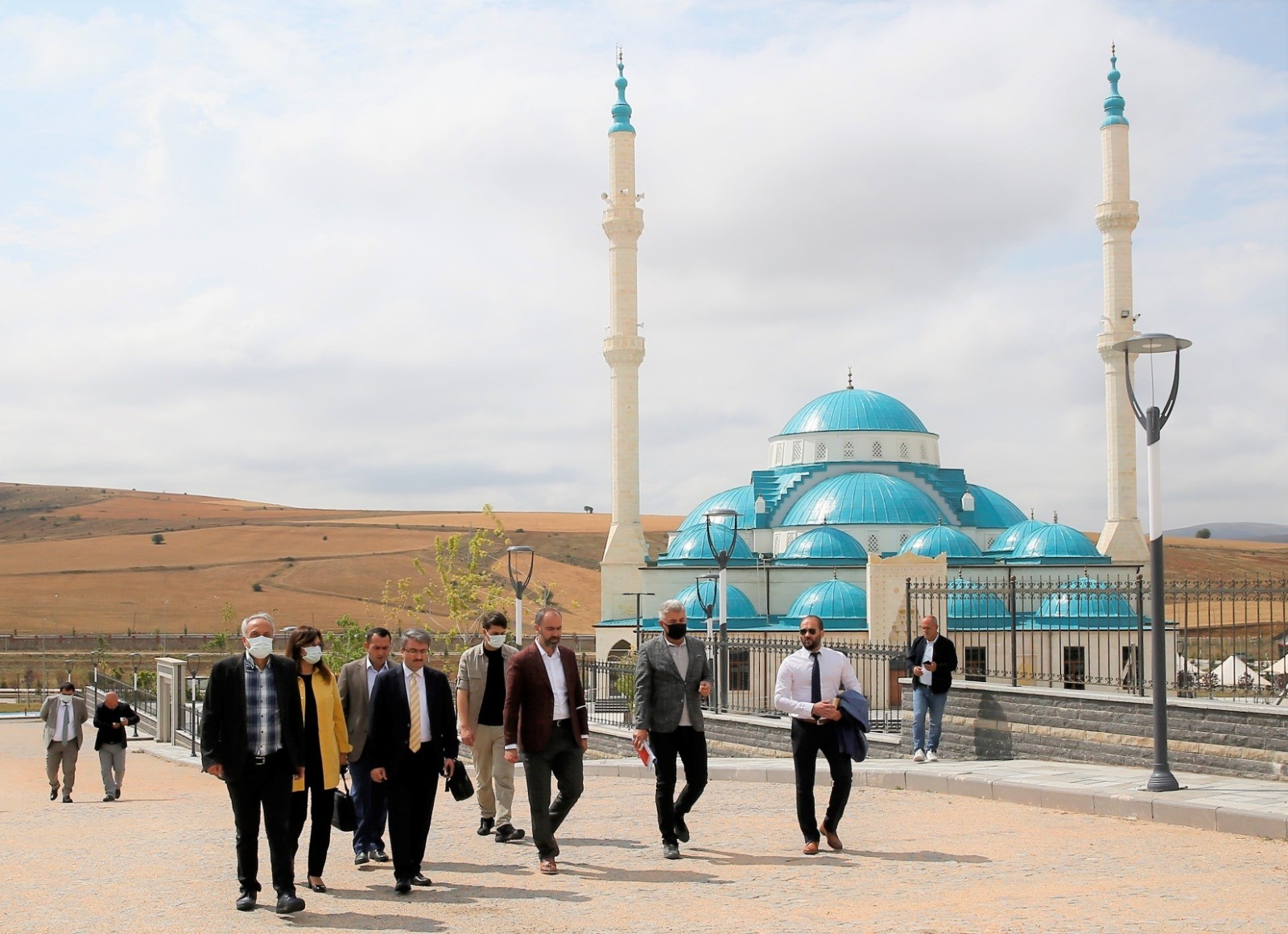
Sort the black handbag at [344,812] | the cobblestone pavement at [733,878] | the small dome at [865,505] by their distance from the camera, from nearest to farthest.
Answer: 1. the cobblestone pavement at [733,878]
2. the black handbag at [344,812]
3. the small dome at [865,505]

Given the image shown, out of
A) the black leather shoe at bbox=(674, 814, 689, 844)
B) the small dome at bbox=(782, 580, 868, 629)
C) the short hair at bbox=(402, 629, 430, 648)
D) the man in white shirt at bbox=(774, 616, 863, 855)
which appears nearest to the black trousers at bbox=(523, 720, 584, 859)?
the black leather shoe at bbox=(674, 814, 689, 844)

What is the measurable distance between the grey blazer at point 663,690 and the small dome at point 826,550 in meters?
33.6

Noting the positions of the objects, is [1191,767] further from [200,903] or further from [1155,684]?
[200,903]

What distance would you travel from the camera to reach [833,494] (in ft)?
150

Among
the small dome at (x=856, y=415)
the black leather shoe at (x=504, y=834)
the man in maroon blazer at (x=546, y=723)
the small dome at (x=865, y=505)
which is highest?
the small dome at (x=856, y=415)

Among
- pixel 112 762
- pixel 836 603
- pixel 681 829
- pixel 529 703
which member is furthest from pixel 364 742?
→ pixel 836 603

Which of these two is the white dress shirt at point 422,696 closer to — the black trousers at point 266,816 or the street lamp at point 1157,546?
the black trousers at point 266,816

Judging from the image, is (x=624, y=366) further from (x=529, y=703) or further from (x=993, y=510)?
(x=529, y=703)

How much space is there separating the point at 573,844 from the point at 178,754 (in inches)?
724

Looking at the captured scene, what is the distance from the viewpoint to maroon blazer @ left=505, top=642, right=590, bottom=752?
876 centimetres

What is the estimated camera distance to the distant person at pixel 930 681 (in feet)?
45.1

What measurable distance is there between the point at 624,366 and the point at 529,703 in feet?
118

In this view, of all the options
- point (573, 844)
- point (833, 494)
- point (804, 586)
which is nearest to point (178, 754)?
point (573, 844)

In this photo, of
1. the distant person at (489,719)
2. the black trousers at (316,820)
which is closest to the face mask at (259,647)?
the black trousers at (316,820)
